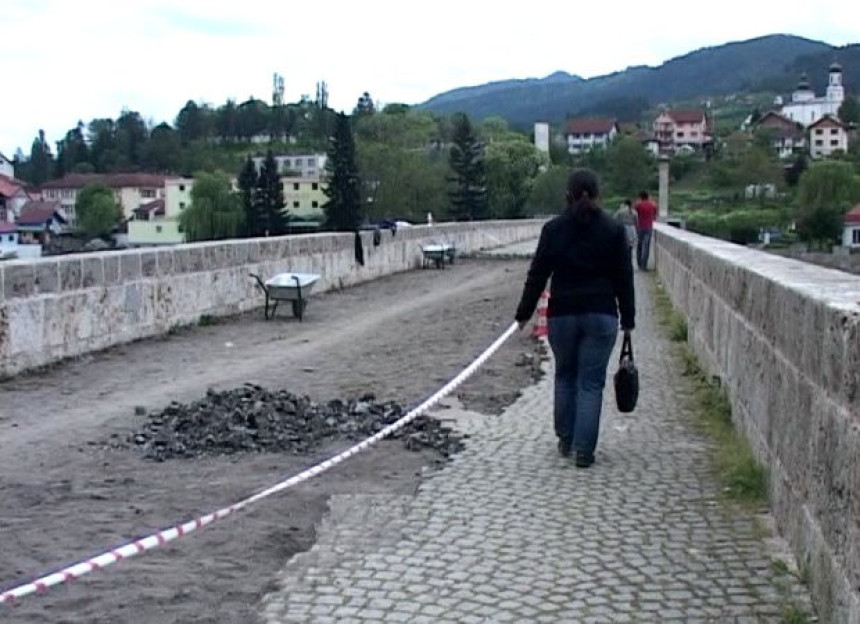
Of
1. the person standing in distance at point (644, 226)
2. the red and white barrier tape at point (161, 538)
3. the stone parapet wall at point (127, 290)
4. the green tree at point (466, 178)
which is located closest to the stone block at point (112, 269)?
the stone parapet wall at point (127, 290)

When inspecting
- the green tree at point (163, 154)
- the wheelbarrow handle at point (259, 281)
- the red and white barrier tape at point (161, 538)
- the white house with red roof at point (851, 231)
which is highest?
the green tree at point (163, 154)

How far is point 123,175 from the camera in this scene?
520 ft

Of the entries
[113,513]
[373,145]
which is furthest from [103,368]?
[373,145]

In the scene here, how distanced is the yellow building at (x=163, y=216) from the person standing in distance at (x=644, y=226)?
77.8 metres

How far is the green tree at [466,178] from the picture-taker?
9525cm

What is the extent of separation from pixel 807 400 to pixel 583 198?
2751mm

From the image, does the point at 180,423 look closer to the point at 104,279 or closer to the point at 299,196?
the point at 104,279

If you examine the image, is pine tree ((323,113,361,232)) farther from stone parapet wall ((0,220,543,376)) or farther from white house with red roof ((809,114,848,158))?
white house with red roof ((809,114,848,158))

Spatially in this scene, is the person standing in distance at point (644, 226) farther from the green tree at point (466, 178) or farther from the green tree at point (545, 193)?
the green tree at point (545, 193)

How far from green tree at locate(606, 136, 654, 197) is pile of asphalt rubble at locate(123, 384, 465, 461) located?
76008mm

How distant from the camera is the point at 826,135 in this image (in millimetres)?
147125

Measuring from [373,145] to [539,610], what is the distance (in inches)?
4520

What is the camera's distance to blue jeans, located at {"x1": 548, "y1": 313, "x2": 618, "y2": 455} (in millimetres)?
7309

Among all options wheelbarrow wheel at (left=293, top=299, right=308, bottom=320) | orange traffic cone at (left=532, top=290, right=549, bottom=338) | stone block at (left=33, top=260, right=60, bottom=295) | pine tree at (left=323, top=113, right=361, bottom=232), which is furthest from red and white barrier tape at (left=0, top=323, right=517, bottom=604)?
pine tree at (left=323, top=113, right=361, bottom=232)
